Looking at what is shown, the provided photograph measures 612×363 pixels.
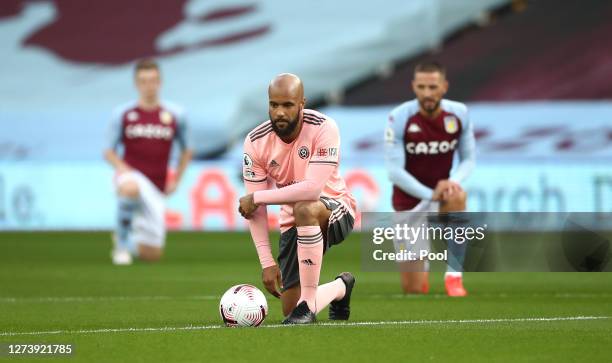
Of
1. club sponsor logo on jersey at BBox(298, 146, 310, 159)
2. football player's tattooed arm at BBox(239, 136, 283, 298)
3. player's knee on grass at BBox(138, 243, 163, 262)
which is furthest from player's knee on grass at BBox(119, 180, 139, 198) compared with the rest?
club sponsor logo on jersey at BBox(298, 146, 310, 159)

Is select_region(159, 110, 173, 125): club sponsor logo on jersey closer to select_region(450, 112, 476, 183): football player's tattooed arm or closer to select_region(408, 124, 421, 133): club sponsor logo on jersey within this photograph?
select_region(408, 124, 421, 133): club sponsor logo on jersey

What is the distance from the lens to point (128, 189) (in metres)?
13.9

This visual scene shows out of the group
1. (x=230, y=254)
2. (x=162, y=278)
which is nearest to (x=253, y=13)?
(x=230, y=254)

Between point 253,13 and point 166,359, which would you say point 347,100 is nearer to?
point 253,13

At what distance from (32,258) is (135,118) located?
2.01 metres

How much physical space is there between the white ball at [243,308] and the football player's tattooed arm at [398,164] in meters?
3.17

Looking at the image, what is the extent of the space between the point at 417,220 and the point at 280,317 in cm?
256

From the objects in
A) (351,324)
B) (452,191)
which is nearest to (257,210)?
(351,324)

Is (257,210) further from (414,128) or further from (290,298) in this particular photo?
(414,128)

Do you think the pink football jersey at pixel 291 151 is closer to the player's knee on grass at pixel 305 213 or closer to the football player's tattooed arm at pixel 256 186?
the football player's tattooed arm at pixel 256 186

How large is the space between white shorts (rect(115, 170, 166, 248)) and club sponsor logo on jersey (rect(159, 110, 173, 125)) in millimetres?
618

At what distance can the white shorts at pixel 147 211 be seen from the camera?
14.1 m

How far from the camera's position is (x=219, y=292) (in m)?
10.3

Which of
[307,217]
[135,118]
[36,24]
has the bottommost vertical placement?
[307,217]
